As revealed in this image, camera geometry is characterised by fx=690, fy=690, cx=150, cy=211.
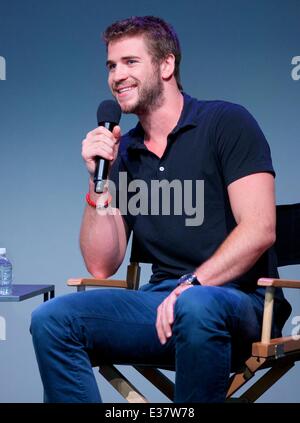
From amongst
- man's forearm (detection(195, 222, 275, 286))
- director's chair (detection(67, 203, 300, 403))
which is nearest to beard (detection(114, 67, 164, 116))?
director's chair (detection(67, 203, 300, 403))

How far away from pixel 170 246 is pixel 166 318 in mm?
406

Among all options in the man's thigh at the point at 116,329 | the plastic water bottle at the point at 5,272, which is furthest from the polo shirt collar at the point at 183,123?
the plastic water bottle at the point at 5,272

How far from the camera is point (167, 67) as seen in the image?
2133 millimetres

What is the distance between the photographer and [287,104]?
2889 millimetres

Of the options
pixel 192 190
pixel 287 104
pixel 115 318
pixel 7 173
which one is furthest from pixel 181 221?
pixel 7 173

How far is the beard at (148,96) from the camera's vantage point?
2.05 metres

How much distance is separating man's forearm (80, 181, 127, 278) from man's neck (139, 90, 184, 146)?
0.85 feet

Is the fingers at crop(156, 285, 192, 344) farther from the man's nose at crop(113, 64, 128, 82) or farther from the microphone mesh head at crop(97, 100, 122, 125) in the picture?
the man's nose at crop(113, 64, 128, 82)

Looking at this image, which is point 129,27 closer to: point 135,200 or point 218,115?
point 218,115

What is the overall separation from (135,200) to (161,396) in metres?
1.24

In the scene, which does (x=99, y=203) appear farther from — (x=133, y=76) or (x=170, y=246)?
(x=133, y=76)

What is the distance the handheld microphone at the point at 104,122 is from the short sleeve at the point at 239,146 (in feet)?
0.96

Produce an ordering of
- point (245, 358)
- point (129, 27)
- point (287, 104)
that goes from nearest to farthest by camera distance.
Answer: point (245, 358), point (129, 27), point (287, 104)
